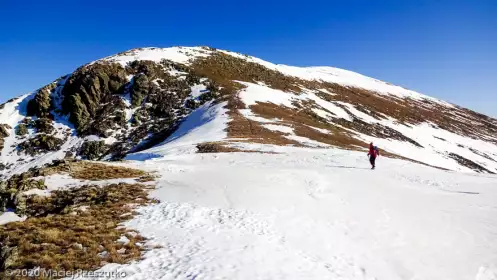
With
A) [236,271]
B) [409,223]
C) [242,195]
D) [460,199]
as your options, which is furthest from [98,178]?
[460,199]

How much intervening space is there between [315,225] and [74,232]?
442 inches

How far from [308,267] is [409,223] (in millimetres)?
7968

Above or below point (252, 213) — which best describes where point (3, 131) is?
above

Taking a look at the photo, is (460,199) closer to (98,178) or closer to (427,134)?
(98,178)

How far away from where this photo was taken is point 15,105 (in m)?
80.2

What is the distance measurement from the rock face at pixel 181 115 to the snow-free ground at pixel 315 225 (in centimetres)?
2245

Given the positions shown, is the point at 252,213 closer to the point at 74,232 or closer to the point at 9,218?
the point at 74,232

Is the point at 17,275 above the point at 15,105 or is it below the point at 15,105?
below

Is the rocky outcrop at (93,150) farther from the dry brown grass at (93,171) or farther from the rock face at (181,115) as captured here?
the dry brown grass at (93,171)

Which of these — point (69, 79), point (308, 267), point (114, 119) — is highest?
point (69, 79)

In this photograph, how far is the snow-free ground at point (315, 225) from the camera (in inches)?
471

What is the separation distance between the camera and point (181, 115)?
255 feet

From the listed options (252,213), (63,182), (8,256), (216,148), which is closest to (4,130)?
(216,148)

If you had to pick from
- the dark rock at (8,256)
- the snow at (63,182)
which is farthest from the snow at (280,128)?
the dark rock at (8,256)
